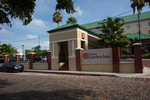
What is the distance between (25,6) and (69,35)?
8.46m

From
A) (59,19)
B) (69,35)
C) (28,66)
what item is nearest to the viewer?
(69,35)

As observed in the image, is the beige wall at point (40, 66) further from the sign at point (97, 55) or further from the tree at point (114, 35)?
the tree at point (114, 35)

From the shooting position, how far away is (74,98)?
4.94 metres

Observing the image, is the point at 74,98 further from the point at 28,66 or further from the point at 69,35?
the point at 28,66

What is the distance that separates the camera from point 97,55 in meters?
14.0

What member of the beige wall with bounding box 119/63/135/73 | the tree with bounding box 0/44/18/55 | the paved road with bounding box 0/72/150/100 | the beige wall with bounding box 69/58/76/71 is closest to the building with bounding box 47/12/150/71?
the beige wall with bounding box 69/58/76/71

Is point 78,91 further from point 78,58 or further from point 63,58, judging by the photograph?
point 63,58

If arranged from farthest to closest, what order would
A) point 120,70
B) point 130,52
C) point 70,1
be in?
point 130,52 < point 120,70 < point 70,1

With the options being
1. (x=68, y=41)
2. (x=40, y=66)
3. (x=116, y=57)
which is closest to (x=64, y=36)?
(x=68, y=41)

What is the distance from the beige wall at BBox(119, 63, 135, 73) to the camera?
39.4 ft

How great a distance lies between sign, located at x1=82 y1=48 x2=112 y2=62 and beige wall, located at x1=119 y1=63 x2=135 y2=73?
4.53 feet

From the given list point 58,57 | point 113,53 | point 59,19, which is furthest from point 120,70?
point 59,19

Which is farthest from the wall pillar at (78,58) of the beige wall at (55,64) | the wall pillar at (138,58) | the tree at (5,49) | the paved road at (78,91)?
the tree at (5,49)

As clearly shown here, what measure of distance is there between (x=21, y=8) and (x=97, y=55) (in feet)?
30.7
